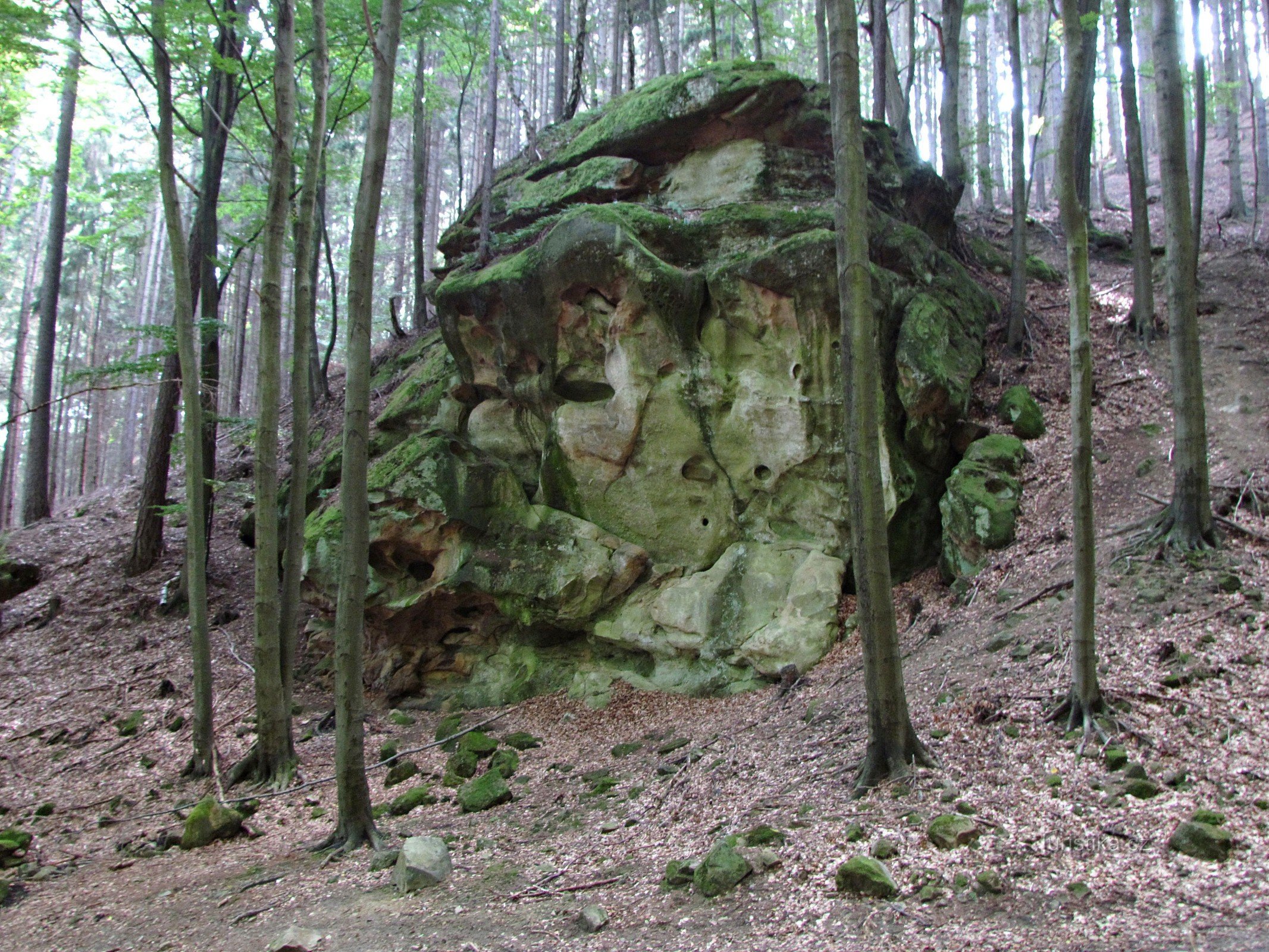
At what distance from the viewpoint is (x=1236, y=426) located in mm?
9789

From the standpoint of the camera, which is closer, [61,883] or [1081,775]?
[1081,775]

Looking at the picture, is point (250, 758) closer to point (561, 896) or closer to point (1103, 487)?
point (561, 896)

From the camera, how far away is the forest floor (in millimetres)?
4281

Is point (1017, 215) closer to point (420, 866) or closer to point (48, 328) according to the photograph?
point (420, 866)

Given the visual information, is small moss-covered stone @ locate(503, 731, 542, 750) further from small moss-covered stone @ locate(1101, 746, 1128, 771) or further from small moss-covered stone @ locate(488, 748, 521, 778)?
small moss-covered stone @ locate(1101, 746, 1128, 771)

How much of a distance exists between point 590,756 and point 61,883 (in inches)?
196

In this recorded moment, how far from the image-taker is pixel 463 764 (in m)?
8.76

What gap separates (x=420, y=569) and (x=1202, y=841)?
9.78 metres

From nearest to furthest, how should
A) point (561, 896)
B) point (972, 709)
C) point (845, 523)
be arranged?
point (561, 896) < point (972, 709) < point (845, 523)

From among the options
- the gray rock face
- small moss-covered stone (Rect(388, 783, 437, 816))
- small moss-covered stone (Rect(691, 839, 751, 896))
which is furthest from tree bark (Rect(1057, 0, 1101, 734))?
small moss-covered stone (Rect(388, 783, 437, 816))

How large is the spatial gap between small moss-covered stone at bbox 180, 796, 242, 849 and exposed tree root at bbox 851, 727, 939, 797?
5.92 meters

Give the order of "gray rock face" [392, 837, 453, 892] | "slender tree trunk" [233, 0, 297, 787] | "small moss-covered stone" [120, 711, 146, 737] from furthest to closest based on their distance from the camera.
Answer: "small moss-covered stone" [120, 711, 146, 737], "slender tree trunk" [233, 0, 297, 787], "gray rock face" [392, 837, 453, 892]

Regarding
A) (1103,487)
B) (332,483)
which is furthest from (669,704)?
(332,483)

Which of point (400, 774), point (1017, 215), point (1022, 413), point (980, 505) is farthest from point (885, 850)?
point (1017, 215)
